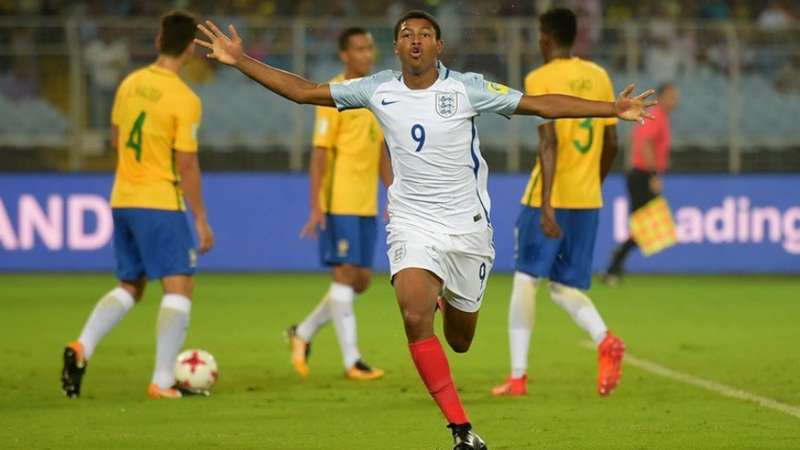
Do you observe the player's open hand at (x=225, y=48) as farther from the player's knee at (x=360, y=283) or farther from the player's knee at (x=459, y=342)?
the player's knee at (x=360, y=283)

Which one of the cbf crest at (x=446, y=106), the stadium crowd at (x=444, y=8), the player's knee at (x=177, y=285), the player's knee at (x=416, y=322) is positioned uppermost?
the stadium crowd at (x=444, y=8)

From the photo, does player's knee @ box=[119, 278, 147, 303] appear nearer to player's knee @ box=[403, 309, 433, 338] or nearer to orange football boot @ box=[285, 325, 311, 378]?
orange football boot @ box=[285, 325, 311, 378]

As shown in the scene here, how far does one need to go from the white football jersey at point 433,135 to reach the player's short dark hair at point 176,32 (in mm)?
2300

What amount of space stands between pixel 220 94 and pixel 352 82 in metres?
13.1

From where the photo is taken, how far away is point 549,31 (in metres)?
9.84

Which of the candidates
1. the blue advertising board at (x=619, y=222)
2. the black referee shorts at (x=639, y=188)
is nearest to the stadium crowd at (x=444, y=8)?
the blue advertising board at (x=619, y=222)

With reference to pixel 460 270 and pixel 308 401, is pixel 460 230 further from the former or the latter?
pixel 308 401

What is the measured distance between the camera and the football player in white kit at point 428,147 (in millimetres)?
7348

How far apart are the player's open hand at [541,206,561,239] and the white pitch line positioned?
4.66ft

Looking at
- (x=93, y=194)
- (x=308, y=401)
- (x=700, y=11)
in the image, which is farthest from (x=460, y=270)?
(x=700, y=11)

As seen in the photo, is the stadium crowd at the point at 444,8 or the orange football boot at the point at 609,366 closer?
the orange football boot at the point at 609,366

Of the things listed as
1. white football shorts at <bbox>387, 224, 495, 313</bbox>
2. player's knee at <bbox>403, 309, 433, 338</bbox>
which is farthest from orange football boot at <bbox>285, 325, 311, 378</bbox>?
player's knee at <bbox>403, 309, 433, 338</bbox>

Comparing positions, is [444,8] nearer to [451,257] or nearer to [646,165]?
[646,165]

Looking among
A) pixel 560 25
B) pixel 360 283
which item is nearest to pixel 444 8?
pixel 360 283
